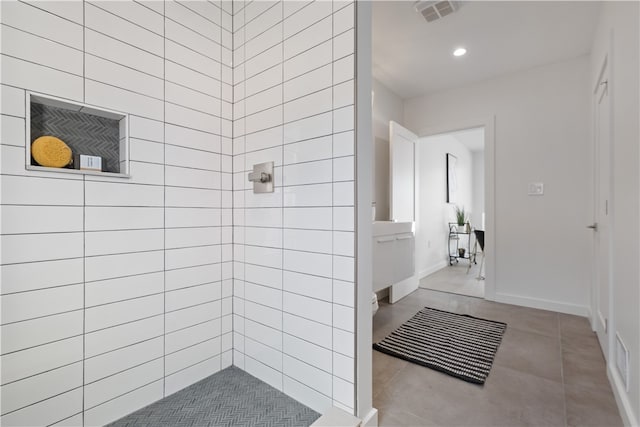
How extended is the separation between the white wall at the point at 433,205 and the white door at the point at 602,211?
5.55ft

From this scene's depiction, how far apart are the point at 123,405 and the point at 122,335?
318 mm

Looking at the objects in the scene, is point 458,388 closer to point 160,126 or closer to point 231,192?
point 231,192

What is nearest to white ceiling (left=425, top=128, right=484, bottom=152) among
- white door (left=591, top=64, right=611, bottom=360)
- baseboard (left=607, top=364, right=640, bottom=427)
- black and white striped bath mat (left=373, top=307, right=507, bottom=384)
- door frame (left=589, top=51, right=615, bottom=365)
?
door frame (left=589, top=51, right=615, bottom=365)

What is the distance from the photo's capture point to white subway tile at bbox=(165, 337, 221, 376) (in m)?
1.48

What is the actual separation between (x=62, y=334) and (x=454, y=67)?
12.0 ft

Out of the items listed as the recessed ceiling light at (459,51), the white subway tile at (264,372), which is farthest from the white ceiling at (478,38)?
the white subway tile at (264,372)

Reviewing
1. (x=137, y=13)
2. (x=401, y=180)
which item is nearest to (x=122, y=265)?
(x=137, y=13)

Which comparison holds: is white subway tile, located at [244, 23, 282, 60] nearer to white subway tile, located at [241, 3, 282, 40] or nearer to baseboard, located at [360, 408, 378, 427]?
white subway tile, located at [241, 3, 282, 40]

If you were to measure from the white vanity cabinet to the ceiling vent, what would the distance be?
5.28ft

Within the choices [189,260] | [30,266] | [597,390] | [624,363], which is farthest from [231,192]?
[597,390]

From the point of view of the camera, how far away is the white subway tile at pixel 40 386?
1058 millimetres

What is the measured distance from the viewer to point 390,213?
10.2 feet

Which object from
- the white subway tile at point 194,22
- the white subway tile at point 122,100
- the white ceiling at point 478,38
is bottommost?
the white subway tile at point 122,100

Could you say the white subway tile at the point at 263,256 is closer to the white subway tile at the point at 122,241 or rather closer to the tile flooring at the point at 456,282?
the white subway tile at the point at 122,241
